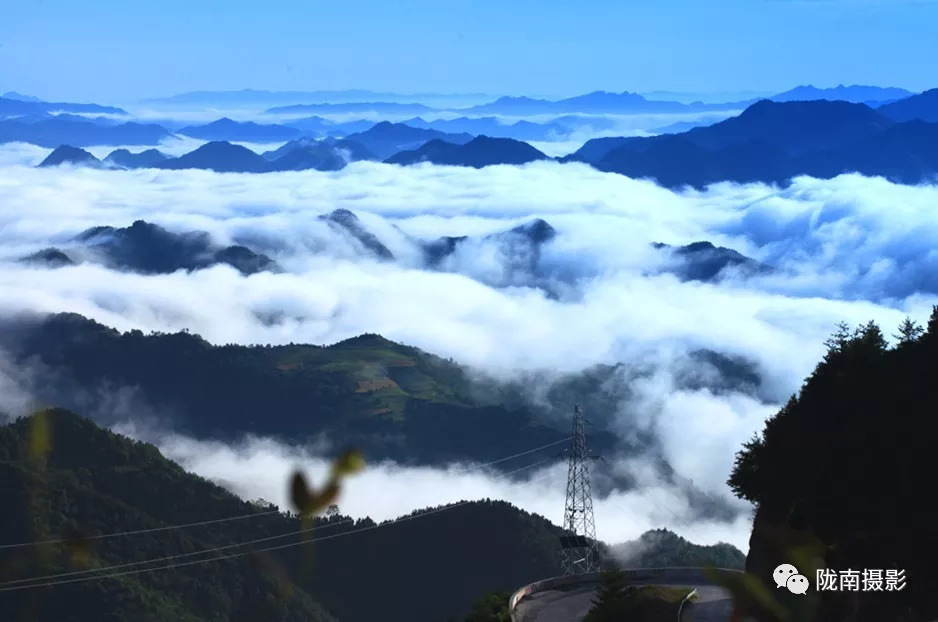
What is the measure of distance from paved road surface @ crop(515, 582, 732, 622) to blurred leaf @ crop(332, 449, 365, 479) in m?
30.5

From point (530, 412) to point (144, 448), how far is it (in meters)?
83.4

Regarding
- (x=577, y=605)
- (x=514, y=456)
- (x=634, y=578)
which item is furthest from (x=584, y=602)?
(x=514, y=456)

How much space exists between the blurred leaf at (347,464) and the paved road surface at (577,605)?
3047 centimetres

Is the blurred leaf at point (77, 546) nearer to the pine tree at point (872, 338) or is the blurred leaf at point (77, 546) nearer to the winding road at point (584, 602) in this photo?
the winding road at point (584, 602)

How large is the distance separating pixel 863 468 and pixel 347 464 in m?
30.0

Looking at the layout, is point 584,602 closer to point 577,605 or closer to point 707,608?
point 577,605

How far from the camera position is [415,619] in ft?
331

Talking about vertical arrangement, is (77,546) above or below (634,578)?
above

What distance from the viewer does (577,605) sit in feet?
128

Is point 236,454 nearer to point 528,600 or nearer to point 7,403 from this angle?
point 7,403

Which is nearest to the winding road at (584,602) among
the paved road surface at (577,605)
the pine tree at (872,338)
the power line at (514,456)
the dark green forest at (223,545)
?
the paved road surface at (577,605)

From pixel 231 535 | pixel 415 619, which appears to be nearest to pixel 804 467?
pixel 415 619

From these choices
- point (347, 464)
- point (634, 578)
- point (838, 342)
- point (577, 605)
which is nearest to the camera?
point (347, 464)

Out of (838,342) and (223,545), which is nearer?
(838,342)
